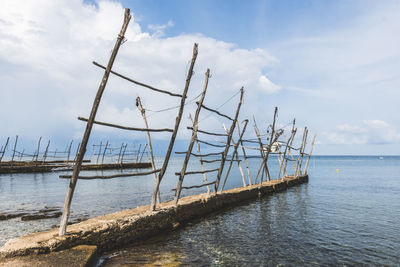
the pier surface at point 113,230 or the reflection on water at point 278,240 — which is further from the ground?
the pier surface at point 113,230

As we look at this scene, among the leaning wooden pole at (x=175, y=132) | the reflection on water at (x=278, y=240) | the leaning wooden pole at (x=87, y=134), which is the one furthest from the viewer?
the leaning wooden pole at (x=175, y=132)

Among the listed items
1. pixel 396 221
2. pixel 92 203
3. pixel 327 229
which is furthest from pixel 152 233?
pixel 396 221

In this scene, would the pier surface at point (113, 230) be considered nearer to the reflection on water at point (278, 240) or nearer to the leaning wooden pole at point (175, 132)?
the reflection on water at point (278, 240)

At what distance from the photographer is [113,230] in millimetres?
5078

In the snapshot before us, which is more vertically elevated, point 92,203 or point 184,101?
point 184,101

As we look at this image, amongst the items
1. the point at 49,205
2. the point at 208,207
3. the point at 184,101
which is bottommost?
the point at 49,205

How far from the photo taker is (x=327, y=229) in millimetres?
7004

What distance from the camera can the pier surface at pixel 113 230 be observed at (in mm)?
3842

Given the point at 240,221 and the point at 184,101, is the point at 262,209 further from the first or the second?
the point at 184,101

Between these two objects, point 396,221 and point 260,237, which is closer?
point 260,237

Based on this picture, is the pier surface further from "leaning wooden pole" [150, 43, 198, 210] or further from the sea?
"leaning wooden pole" [150, 43, 198, 210]

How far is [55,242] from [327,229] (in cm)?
668

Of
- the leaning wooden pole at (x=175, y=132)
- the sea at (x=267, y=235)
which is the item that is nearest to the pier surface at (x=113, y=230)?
the sea at (x=267, y=235)

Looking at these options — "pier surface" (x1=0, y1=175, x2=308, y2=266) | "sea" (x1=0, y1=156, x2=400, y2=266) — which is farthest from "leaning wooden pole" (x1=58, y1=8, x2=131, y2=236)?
"sea" (x1=0, y1=156, x2=400, y2=266)
